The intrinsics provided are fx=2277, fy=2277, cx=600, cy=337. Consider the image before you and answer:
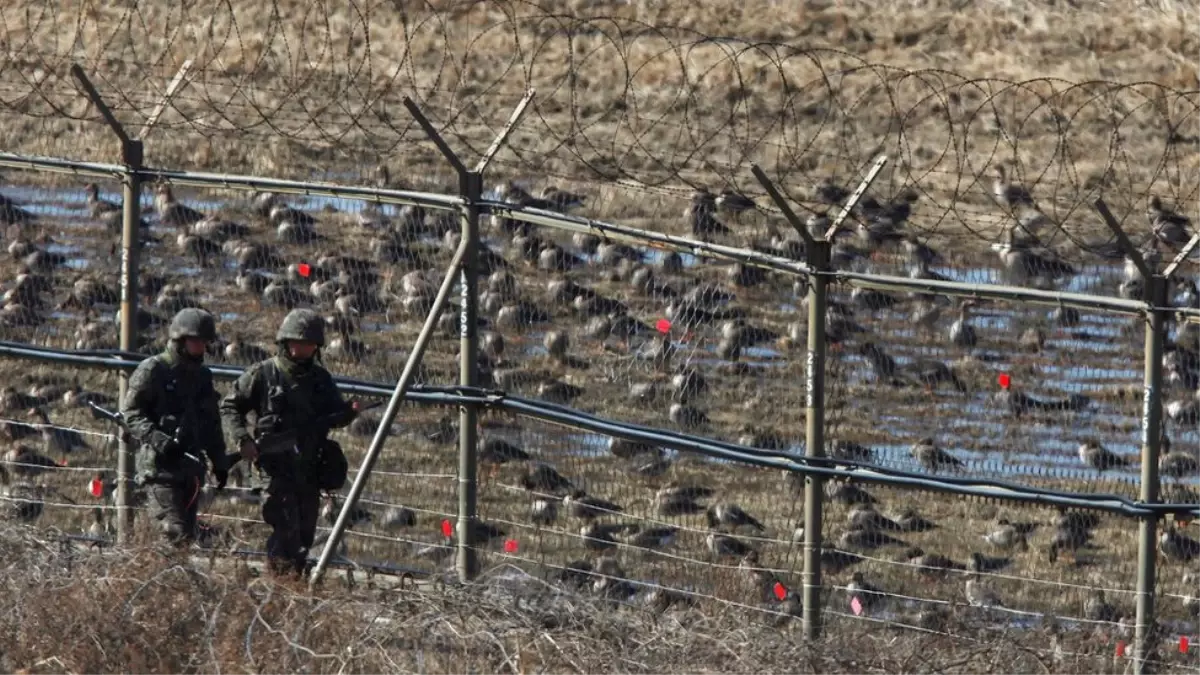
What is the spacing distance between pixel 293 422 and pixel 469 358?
91cm

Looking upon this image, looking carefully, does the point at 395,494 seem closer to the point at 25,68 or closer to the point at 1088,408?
the point at 1088,408

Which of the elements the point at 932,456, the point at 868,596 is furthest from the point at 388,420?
the point at 932,456

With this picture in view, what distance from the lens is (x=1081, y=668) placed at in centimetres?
897

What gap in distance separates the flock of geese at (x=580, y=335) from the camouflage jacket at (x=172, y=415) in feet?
Result: 2.71

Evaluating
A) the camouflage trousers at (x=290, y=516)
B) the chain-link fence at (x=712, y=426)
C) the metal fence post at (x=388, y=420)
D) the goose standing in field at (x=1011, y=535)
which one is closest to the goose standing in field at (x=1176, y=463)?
the chain-link fence at (x=712, y=426)

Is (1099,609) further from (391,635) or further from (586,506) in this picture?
(391,635)

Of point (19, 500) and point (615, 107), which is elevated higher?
point (615, 107)

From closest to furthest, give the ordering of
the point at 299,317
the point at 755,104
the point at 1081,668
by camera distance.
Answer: the point at 1081,668 < the point at 299,317 < the point at 755,104

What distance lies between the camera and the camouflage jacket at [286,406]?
1095 centimetres

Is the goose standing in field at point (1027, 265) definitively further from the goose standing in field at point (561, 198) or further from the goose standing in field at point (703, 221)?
the goose standing in field at point (561, 198)

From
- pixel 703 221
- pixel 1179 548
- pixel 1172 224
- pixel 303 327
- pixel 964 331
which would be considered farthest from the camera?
pixel 1172 224

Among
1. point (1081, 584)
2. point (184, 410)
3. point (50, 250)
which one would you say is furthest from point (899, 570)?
point (50, 250)

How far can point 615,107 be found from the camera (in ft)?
74.8

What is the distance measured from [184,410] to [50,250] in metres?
3.42
